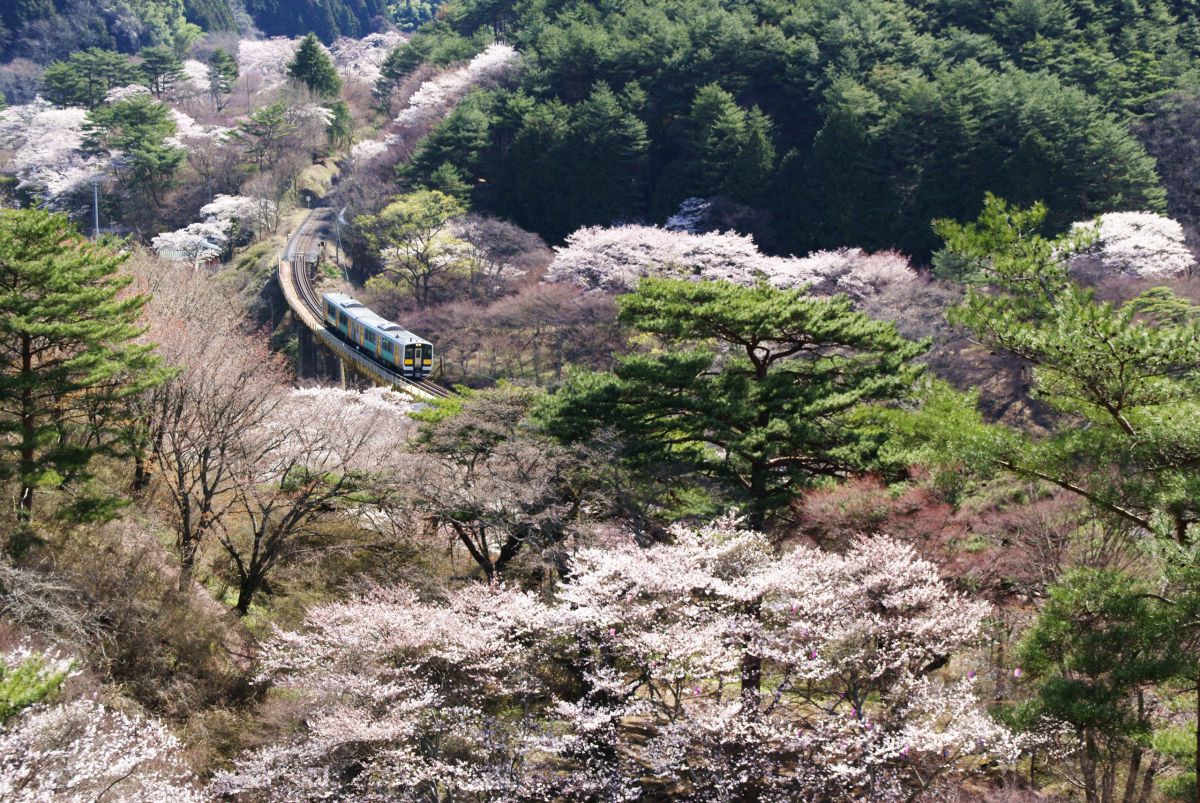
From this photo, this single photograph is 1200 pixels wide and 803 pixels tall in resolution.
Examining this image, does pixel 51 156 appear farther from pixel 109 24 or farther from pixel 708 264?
pixel 708 264

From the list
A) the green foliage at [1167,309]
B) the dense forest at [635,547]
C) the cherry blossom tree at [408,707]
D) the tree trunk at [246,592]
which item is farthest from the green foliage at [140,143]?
the cherry blossom tree at [408,707]

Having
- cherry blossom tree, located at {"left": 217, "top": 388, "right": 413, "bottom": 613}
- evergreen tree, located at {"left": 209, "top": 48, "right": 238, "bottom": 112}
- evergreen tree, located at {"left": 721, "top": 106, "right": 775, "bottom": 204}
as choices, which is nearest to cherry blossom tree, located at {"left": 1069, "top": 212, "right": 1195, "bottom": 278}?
evergreen tree, located at {"left": 721, "top": 106, "right": 775, "bottom": 204}

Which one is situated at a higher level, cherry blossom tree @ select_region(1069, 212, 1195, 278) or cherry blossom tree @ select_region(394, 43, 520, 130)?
cherry blossom tree @ select_region(1069, 212, 1195, 278)

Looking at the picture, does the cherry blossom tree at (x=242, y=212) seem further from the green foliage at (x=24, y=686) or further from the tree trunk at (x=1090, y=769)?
the tree trunk at (x=1090, y=769)

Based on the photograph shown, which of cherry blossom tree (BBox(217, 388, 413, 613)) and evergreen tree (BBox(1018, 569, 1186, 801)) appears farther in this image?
cherry blossom tree (BBox(217, 388, 413, 613))

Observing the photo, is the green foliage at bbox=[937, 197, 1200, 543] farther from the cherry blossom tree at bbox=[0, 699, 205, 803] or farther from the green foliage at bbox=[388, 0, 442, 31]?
the green foliage at bbox=[388, 0, 442, 31]

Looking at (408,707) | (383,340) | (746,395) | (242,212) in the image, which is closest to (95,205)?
(242,212)

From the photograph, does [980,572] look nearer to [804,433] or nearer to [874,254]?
[804,433]
